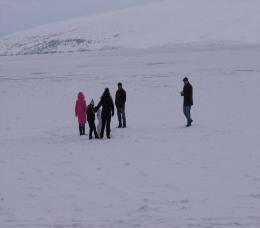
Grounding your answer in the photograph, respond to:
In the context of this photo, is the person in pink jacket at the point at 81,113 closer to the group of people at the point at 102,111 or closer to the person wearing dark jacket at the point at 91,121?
the group of people at the point at 102,111

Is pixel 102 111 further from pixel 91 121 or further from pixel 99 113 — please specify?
pixel 99 113

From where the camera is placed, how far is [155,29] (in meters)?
96.1

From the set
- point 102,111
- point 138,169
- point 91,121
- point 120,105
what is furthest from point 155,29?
point 138,169

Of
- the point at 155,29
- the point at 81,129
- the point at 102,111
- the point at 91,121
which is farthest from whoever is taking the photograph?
the point at 155,29

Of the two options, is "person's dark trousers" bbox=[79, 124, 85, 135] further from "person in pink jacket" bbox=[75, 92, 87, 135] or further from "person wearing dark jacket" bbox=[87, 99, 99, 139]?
"person wearing dark jacket" bbox=[87, 99, 99, 139]

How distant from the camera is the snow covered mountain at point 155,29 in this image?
82625 mm

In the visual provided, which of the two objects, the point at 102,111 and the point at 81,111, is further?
the point at 81,111

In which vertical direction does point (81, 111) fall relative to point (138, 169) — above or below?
above

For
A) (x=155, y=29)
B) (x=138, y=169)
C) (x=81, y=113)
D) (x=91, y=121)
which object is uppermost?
(x=155, y=29)

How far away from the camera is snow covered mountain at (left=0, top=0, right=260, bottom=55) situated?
82.6 metres

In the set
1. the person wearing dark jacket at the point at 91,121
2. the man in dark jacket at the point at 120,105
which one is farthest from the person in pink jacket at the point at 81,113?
the man in dark jacket at the point at 120,105

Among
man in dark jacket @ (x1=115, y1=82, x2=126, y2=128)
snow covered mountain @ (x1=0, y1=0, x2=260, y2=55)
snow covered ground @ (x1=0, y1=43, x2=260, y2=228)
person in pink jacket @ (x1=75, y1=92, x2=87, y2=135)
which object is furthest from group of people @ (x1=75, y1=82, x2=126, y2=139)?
snow covered mountain @ (x1=0, y1=0, x2=260, y2=55)

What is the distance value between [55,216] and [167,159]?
375 centimetres

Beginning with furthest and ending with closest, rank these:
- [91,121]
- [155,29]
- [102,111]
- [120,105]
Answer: [155,29], [120,105], [102,111], [91,121]
